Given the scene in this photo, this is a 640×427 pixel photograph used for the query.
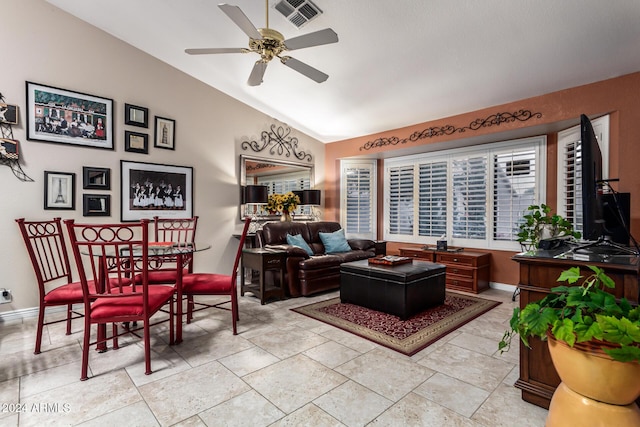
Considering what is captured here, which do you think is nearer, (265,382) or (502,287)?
(265,382)

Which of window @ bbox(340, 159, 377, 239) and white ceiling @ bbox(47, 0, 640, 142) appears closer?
white ceiling @ bbox(47, 0, 640, 142)

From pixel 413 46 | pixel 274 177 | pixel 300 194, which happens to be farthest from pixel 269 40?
pixel 300 194

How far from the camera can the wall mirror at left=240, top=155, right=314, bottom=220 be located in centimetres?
524

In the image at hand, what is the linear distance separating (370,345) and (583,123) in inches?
87.7

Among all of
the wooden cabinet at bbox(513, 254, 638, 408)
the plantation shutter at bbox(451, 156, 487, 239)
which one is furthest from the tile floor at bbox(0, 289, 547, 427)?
the plantation shutter at bbox(451, 156, 487, 239)

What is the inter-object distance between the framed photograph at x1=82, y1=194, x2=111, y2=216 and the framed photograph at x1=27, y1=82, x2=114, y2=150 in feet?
1.99

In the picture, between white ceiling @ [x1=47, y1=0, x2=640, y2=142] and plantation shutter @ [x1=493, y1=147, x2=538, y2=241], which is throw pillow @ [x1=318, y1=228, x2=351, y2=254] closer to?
white ceiling @ [x1=47, y1=0, x2=640, y2=142]

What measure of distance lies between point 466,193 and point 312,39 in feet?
12.2

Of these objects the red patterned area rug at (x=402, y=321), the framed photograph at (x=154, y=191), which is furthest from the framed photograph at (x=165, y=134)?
the red patterned area rug at (x=402, y=321)

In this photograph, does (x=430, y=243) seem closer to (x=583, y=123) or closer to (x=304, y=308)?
(x=304, y=308)

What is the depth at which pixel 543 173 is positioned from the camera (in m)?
4.45

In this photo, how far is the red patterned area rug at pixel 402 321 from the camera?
9.33 ft

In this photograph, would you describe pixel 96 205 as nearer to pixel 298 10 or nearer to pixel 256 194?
pixel 256 194

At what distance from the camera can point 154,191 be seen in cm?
428
